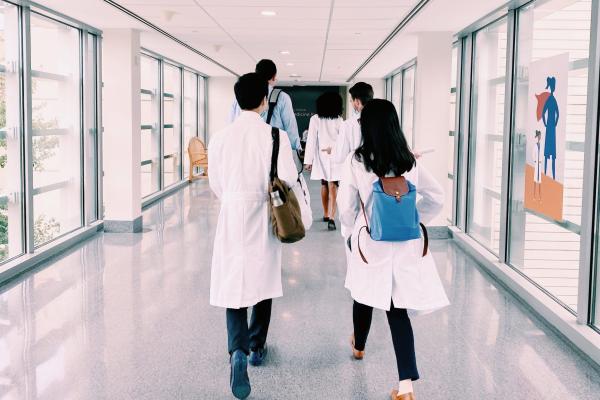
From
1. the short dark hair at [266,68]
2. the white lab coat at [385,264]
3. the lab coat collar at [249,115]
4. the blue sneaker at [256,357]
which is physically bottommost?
the blue sneaker at [256,357]

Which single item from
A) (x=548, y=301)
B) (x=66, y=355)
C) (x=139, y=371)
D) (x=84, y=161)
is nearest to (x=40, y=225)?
(x=84, y=161)

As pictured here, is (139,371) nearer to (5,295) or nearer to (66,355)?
(66,355)

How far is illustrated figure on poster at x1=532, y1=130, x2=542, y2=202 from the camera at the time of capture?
554 centimetres

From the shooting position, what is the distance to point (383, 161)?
→ 3305 millimetres

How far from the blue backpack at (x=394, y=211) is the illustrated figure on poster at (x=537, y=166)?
261 centimetres

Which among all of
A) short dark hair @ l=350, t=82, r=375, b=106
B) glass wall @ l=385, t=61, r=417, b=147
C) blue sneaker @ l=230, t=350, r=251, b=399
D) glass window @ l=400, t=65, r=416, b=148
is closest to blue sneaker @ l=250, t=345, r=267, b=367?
blue sneaker @ l=230, t=350, r=251, b=399

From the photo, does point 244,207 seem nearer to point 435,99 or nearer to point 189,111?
point 435,99

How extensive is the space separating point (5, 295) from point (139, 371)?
93.4 inches

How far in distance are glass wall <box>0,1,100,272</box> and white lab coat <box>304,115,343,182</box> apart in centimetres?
300

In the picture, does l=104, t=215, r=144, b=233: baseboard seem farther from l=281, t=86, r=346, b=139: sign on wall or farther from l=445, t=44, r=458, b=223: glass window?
l=281, t=86, r=346, b=139: sign on wall

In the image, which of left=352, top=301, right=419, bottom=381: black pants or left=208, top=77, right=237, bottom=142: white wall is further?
left=208, top=77, right=237, bottom=142: white wall

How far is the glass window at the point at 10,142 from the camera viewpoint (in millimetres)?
6746

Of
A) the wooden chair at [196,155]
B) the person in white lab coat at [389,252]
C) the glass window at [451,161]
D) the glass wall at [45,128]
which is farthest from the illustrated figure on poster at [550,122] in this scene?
the wooden chair at [196,155]

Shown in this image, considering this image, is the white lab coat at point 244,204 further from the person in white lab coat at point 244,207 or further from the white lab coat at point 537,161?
the white lab coat at point 537,161
